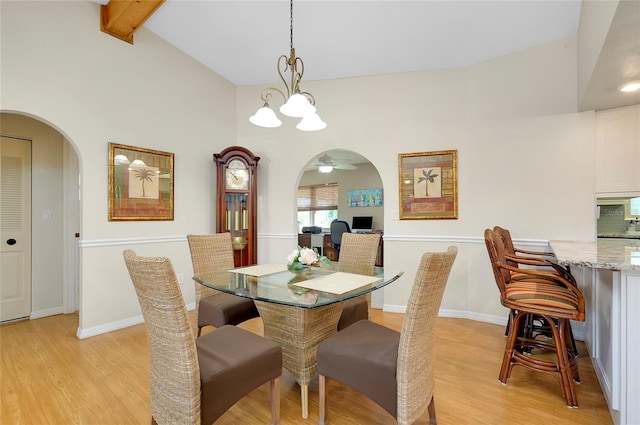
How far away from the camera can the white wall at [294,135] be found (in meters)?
2.86

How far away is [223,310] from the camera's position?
229 cm

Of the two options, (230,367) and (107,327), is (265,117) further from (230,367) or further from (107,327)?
(107,327)

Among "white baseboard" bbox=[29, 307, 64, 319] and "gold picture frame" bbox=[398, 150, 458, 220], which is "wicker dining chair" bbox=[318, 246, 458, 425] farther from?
"white baseboard" bbox=[29, 307, 64, 319]

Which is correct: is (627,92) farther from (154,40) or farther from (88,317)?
(88,317)

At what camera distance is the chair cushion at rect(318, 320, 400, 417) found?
1407 millimetres

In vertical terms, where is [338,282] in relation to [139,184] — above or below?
below

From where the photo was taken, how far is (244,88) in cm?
432

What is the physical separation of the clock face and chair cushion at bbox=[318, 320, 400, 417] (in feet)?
9.05

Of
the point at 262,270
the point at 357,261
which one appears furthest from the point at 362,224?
the point at 262,270

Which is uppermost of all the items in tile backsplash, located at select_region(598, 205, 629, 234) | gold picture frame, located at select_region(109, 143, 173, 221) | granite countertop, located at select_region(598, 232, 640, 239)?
gold picture frame, located at select_region(109, 143, 173, 221)

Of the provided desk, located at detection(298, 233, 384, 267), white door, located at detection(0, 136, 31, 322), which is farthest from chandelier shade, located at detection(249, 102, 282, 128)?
desk, located at detection(298, 233, 384, 267)

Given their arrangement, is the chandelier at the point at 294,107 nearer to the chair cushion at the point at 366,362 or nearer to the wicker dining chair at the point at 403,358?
the wicker dining chair at the point at 403,358

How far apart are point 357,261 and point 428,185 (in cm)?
143

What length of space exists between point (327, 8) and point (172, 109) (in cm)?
211
